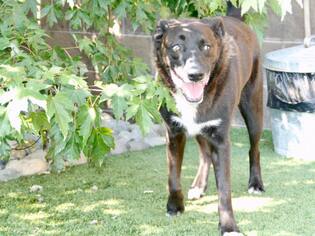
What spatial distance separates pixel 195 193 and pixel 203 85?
840mm

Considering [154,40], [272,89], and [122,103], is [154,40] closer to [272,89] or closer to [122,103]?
[122,103]

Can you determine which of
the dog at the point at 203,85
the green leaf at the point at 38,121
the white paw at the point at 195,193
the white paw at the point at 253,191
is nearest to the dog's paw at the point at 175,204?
the dog at the point at 203,85

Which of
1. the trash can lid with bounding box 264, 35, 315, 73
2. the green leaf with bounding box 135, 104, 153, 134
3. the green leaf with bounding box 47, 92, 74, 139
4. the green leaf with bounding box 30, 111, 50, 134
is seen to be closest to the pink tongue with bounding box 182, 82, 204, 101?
the green leaf with bounding box 135, 104, 153, 134

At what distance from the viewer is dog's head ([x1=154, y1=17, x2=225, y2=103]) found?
2.74 meters

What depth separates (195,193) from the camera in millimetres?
3475

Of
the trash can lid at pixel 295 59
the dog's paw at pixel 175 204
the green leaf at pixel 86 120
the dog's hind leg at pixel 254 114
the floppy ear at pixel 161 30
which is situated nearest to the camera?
the green leaf at pixel 86 120

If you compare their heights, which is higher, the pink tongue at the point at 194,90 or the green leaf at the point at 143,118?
the green leaf at the point at 143,118

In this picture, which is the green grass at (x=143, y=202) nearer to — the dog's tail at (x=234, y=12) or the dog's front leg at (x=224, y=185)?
the dog's front leg at (x=224, y=185)

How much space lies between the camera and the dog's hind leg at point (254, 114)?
11.8 feet

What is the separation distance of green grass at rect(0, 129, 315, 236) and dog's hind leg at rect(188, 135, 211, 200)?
54 mm

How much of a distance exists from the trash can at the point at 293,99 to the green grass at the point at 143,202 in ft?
0.40

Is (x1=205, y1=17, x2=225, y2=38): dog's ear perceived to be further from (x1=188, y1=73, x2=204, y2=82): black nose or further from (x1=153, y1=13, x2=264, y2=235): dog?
(x1=188, y1=73, x2=204, y2=82): black nose

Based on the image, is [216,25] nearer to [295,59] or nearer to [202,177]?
[202,177]

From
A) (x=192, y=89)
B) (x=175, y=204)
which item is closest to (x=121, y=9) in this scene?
(x=192, y=89)
